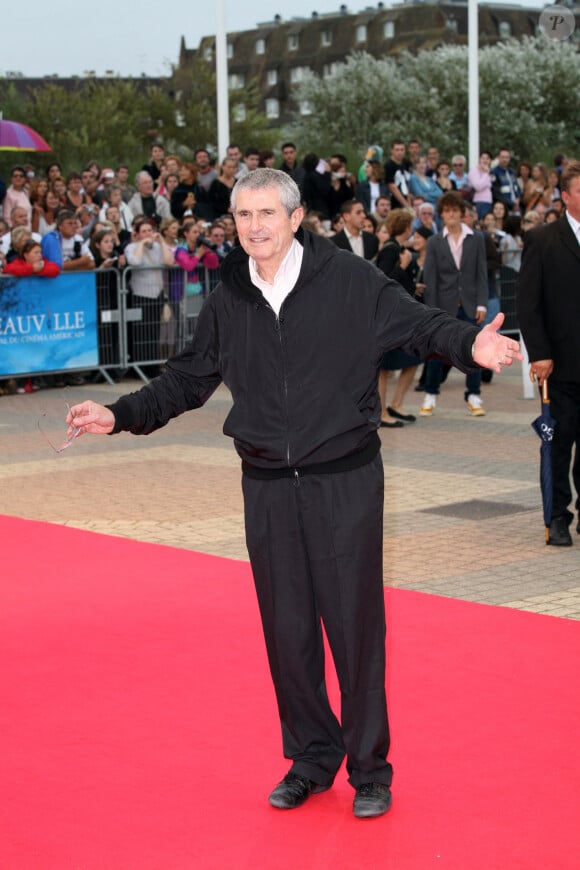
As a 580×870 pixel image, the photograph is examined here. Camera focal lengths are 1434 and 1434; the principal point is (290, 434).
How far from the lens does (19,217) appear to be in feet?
54.2

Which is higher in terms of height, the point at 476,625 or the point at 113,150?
the point at 113,150

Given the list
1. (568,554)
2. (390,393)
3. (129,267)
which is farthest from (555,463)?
(129,267)

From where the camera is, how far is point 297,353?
4383 millimetres

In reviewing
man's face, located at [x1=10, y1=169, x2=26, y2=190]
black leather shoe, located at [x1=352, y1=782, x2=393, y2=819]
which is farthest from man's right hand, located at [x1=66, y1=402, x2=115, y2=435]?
man's face, located at [x1=10, y1=169, x2=26, y2=190]

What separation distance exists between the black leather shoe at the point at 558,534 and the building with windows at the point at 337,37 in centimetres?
8573

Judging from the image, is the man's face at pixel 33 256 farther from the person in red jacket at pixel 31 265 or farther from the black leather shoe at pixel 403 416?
the black leather shoe at pixel 403 416

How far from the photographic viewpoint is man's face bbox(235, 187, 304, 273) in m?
4.29

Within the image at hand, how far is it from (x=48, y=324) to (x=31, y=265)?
77 cm

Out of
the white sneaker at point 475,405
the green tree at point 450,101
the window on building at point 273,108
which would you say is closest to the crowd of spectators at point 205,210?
the white sneaker at point 475,405

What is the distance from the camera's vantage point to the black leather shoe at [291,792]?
4535 mm

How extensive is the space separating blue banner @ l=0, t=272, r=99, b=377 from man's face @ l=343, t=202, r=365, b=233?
144 inches

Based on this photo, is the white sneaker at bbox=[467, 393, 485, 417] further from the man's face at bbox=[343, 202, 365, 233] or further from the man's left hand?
the man's left hand

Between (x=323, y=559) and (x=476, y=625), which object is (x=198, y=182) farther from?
(x=323, y=559)

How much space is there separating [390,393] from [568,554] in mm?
7967
